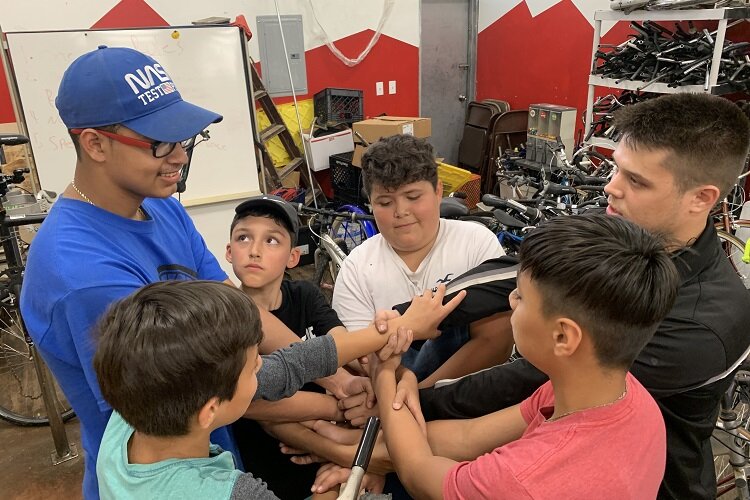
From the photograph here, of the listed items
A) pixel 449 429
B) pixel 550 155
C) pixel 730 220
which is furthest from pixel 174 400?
pixel 550 155

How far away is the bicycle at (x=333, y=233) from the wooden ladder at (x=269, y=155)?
1231 mm

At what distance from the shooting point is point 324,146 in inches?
206

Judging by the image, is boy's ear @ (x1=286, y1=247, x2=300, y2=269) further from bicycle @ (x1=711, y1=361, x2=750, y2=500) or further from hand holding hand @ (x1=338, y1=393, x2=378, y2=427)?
bicycle @ (x1=711, y1=361, x2=750, y2=500)

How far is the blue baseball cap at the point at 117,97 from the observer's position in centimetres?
111

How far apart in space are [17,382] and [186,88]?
227 cm

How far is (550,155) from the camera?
486cm

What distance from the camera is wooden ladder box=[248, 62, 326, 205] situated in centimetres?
494

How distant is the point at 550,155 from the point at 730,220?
6.25 feet

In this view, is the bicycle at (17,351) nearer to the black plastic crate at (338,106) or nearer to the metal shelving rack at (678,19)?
the black plastic crate at (338,106)

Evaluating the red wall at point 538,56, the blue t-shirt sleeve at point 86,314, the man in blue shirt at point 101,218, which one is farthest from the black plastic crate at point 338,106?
the blue t-shirt sleeve at point 86,314

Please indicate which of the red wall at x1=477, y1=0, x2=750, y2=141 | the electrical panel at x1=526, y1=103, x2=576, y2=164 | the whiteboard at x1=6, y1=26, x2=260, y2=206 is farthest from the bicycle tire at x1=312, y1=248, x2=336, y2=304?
the red wall at x1=477, y1=0, x2=750, y2=141

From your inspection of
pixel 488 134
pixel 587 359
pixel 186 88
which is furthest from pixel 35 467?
pixel 488 134

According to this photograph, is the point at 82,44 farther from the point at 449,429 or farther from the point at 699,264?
the point at 699,264

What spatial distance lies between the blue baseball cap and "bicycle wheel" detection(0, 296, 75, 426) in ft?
7.01
